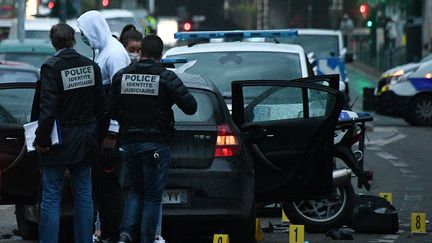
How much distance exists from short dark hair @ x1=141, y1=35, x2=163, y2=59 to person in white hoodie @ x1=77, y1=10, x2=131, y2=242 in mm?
706

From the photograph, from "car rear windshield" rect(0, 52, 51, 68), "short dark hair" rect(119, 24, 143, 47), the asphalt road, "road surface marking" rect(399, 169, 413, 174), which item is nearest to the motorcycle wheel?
the asphalt road

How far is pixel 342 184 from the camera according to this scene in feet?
42.7

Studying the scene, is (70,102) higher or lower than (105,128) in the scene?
higher

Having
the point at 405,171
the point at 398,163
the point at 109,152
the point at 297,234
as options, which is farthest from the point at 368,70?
the point at 109,152

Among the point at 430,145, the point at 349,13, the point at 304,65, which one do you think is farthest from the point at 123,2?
the point at 304,65

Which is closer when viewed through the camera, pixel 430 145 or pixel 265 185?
pixel 265 185

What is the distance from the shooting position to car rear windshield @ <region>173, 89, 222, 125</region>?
11.4 m

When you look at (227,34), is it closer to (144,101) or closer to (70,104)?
(144,101)

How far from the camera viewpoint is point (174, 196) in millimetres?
11297

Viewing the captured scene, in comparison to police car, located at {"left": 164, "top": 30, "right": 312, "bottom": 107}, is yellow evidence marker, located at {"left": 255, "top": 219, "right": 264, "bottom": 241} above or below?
below

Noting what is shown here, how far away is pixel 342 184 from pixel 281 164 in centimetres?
100

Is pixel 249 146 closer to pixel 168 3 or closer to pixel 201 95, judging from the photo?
pixel 201 95

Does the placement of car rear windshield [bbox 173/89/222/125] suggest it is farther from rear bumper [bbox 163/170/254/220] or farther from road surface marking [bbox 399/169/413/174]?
road surface marking [bbox 399/169/413/174]

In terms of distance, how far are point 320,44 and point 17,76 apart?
499 inches
